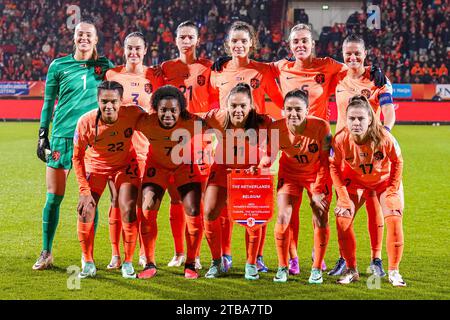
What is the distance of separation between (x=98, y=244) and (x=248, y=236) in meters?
2.04

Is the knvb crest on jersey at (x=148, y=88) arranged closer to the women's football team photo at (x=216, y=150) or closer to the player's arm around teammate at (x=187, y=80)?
the women's football team photo at (x=216, y=150)

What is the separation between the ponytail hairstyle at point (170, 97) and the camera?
18.8 feet

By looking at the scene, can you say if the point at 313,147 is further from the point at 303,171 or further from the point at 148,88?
the point at 148,88

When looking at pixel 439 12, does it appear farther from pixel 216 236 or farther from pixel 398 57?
pixel 216 236

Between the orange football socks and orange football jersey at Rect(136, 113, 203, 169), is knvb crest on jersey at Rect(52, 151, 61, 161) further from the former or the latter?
orange football jersey at Rect(136, 113, 203, 169)

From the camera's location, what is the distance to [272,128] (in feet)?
18.8

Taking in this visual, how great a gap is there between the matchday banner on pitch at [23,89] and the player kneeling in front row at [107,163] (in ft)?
61.8

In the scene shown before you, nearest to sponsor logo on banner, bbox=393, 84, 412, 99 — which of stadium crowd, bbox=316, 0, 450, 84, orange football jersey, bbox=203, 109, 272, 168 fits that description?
stadium crowd, bbox=316, 0, 450, 84

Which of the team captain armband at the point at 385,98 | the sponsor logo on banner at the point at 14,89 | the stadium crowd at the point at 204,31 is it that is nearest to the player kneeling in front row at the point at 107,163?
the team captain armband at the point at 385,98

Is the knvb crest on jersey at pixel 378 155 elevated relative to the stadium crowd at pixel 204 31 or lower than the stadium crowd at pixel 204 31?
lower

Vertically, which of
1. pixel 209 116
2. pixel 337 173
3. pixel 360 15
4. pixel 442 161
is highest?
pixel 360 15
